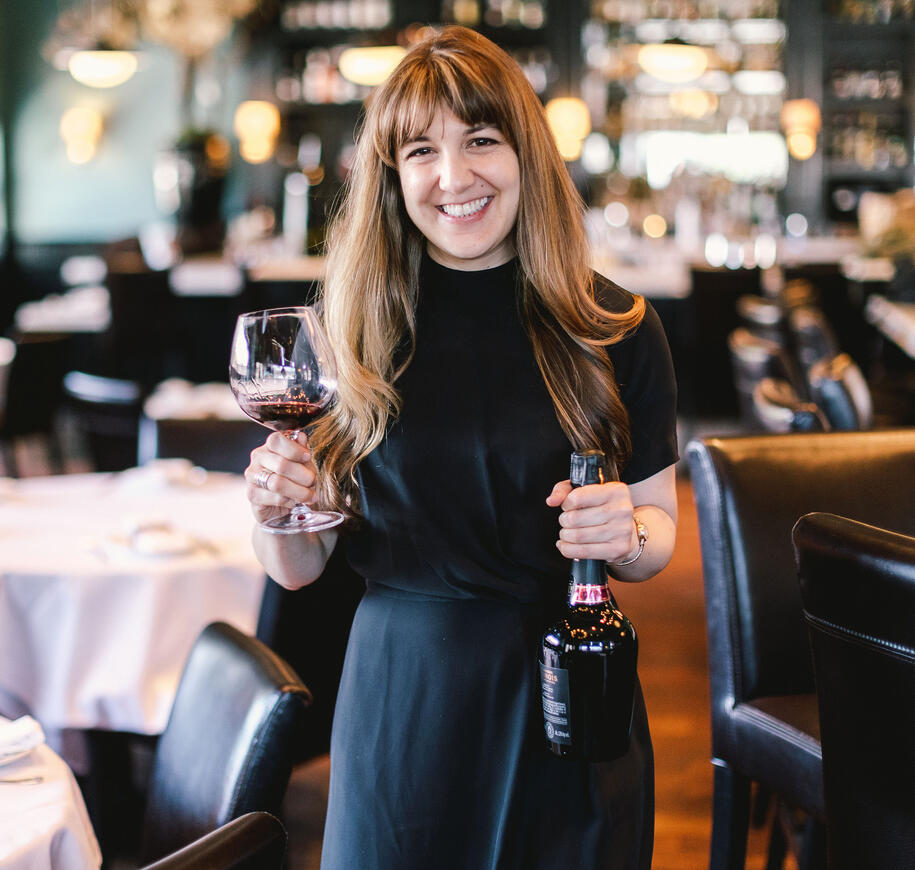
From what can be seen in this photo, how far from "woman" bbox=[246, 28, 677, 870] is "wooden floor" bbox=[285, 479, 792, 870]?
1384 millimetres

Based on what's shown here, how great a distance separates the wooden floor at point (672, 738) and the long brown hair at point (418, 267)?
155cm

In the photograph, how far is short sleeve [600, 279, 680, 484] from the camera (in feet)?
4.58

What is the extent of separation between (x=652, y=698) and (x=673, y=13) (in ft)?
24.7

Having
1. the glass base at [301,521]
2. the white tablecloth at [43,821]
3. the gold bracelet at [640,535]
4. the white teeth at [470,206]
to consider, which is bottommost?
the white tablecloth at [43,821]

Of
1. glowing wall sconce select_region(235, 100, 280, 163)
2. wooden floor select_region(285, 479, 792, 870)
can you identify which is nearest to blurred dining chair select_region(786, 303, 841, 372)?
wooden floor select_region(285, 479, 792, 870)

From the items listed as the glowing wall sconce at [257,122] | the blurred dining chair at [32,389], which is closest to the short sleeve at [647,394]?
the blurred dining chair at [32,389]

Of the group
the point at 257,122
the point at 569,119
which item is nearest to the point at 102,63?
the point at 257,122

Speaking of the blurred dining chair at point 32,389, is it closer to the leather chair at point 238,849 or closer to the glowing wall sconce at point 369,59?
the glowing wall sconce at point 369,59

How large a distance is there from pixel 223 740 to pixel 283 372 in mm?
486

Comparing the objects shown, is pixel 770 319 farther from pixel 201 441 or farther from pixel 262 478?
pixel 262 478

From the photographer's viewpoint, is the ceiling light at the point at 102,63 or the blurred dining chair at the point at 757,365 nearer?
the blurred dining chair at the point at 757,365

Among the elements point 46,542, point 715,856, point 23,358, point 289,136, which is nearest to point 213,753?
point 715,856

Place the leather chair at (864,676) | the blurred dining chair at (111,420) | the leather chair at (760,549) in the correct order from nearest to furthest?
the leather chair at (864,676) < the leather chair at (760,549) < the blurred dining chair at (111,420)

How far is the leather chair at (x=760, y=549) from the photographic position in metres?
2.07
